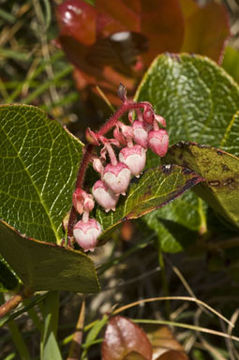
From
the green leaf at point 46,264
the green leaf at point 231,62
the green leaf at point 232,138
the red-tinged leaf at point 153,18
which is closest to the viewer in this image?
the green leaf at point 46,264

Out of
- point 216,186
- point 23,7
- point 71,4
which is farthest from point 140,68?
point 23,7

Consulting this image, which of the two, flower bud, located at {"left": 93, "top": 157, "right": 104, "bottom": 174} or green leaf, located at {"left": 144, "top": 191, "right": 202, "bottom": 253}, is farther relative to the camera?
green leaf, located at {"left": 144, "top": 191, "right": 202, "bottom": 253}

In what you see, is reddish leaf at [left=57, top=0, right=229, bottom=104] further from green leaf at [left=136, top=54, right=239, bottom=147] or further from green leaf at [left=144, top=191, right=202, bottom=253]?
green leaf at [left=144, top=191, right=202, bottom=253]

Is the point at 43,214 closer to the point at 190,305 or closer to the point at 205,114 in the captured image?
the point at 205,114

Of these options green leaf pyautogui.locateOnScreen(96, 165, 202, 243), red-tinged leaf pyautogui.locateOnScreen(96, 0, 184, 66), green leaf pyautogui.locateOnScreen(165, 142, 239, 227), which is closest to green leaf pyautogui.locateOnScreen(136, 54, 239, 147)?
red-tinged leaf pyautogui.locateOnScreen(96, 0, 184, 66)

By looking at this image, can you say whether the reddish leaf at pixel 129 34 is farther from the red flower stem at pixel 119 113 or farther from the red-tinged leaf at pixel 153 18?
the red flower stem at pixel 119 113

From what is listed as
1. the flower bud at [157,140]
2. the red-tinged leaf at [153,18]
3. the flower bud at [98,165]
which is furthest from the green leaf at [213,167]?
the red-tinged leaf at [153,18]
